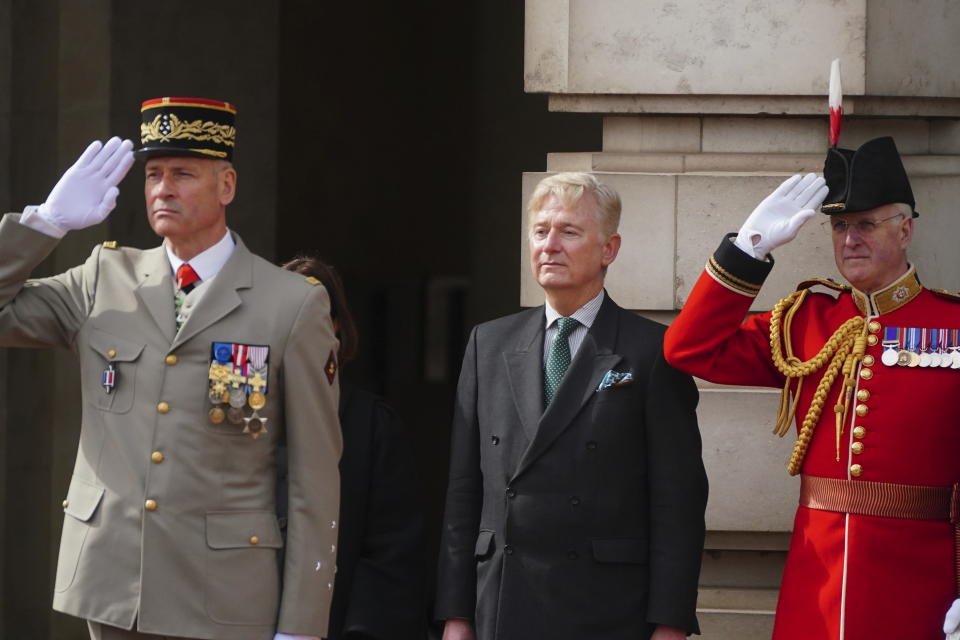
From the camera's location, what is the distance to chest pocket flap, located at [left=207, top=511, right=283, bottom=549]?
390 centimetres

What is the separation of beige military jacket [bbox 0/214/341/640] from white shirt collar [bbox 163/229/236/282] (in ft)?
0.07

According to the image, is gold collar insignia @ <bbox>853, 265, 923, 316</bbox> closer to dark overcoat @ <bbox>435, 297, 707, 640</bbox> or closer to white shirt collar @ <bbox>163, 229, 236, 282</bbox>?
dark overcoat @ <bbox>435, 297, 707, 640</bbox>

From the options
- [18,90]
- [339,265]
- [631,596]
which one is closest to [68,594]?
[631,596]

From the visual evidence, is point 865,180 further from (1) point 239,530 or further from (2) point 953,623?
(1) point 239,530

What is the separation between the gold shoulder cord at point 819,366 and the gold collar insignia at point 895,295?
0.05 meters

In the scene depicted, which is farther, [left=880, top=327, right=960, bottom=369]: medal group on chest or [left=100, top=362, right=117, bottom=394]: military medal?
[left=880, top=327, right=960, bottom=369]: medal group on chest

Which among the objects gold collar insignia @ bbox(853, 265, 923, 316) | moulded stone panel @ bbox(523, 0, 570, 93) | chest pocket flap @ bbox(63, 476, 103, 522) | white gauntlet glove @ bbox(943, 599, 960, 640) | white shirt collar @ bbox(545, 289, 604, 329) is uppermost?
moulded stone panel @ bbox(523, 0, 570, 93)

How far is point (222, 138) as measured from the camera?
4.10m

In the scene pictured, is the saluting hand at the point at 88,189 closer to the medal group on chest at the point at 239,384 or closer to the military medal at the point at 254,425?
the medal group on chest at the point at 239,384

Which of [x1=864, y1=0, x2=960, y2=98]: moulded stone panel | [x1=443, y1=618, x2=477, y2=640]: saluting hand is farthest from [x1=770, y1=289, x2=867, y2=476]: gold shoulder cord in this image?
[x1=864, y1=0, x2=960, y2=98]: moulded stone panel

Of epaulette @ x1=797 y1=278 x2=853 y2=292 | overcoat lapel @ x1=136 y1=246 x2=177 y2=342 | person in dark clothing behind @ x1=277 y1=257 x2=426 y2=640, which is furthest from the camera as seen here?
person in dark clothing behind @ x1=277 y1=257 x2=426 y2=640

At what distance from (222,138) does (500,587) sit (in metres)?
1.27

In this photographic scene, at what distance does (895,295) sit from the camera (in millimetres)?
4234

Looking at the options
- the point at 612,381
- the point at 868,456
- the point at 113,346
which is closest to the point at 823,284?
the point at 868,456
